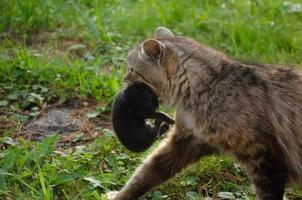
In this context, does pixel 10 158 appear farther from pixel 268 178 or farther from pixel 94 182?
pixel 268 178

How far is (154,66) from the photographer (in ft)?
15.4

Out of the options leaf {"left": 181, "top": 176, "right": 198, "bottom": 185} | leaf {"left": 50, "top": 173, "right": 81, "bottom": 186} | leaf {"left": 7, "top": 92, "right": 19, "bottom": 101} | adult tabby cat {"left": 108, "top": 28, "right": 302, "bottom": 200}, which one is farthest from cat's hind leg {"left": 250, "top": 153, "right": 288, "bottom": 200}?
leaf {"left": 7, "top": 92, "right": 19, "bottom": 101}

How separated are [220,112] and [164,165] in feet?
2.19

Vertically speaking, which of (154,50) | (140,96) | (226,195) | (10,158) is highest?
(154,50)

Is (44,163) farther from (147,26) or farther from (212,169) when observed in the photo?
(147,26)

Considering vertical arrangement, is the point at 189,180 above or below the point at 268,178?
below

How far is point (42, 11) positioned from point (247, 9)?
7.54 feet

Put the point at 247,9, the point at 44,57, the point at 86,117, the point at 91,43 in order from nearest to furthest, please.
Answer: the point at 86,117 → the point at 44,57 → the point at 91,43 → the point at 247,9

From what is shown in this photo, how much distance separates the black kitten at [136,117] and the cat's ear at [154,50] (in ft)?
0.72

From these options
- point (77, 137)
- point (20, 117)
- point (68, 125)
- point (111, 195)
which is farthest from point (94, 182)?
point (20, 117)

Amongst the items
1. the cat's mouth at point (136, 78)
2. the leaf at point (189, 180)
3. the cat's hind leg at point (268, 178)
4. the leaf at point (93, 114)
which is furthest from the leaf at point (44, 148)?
the cat's hind leg at point (268, 178)

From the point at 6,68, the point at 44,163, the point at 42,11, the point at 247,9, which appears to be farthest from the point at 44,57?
the point at 247,9

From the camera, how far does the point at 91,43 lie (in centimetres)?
718

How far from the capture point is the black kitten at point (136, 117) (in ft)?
15.8
